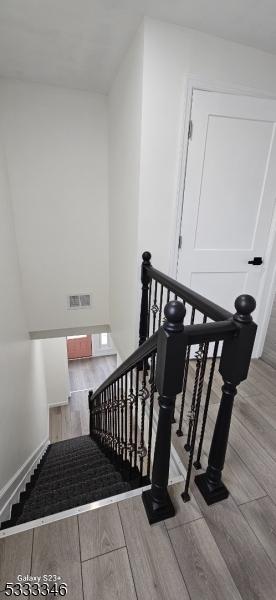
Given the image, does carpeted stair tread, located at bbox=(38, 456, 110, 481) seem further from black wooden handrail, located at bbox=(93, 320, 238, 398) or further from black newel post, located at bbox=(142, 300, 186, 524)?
black wooden handrail, located at bbox=(93, 320, 238, 398)

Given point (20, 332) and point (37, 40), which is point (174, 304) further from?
point (20, 332)

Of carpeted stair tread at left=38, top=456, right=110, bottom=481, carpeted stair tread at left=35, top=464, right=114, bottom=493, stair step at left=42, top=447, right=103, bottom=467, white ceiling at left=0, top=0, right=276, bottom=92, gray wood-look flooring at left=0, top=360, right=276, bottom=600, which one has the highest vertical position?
white ceiling at left=0, top=0, right=276, bottom=92

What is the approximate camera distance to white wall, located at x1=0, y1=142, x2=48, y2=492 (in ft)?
6.59

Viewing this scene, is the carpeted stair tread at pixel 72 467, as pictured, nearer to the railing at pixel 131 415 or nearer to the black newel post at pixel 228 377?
the railing at pixel 131 415

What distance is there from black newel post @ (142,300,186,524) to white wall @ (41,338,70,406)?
422 centimetres

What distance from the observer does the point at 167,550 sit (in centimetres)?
104

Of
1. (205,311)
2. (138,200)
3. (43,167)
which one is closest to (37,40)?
(43,167)

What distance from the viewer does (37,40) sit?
5.78 ft

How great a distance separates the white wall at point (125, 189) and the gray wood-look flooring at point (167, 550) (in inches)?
51.9

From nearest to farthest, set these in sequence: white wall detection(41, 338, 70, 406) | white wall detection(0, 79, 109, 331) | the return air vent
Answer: white wall detection(0, 79, 109, 331), the return air vent, white wall detection(41, 338, 70, 406)

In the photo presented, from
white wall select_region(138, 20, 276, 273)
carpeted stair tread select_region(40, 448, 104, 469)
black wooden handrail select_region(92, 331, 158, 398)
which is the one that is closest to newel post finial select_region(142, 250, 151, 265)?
white wall select_region(138, 20, 276, 273)

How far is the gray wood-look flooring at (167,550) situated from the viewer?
0.94 m

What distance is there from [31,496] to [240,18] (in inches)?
130

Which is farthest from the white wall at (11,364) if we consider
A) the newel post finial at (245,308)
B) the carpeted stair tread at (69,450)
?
the newel post finial at (245,308)
